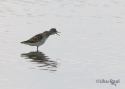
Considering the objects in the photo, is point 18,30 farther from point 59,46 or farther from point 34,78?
point 34,78

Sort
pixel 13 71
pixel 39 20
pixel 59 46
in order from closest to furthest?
pixel 13 71
pixel 59 46
pixel 39 20

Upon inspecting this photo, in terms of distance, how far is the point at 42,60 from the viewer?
72.7ft

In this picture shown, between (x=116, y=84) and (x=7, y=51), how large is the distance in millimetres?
6462

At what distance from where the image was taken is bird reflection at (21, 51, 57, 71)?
68.3 ft

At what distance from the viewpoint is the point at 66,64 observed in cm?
2128

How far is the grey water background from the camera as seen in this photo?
1887 centimetres

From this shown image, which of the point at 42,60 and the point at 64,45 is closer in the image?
the point at 42,60

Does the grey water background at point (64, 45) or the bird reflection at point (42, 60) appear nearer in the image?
the grey water background at point (64, 45)

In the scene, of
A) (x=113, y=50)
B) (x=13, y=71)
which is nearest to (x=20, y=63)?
(x=13, y=71)

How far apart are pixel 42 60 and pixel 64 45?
2.89 metres

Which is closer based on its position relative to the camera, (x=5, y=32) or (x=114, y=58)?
(x=114, y=58)

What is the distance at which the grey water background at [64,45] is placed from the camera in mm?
18870

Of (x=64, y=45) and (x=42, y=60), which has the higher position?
(x=64, y=45)

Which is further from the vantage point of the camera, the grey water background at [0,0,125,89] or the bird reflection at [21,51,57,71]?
the bird reflection at [21,51,57,71]
